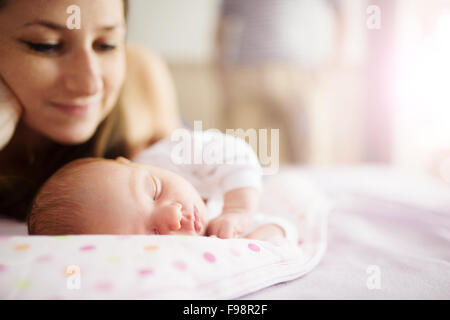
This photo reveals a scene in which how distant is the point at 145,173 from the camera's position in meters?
0.68

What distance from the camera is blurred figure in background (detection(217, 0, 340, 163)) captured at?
2.04m

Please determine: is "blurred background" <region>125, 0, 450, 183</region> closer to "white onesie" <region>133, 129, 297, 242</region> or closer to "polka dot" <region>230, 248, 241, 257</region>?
"white onesie" <region>133, 129, 297, 242</region>

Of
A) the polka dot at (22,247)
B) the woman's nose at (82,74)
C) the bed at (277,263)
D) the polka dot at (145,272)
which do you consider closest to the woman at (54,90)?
the woman's nose at (82,74)

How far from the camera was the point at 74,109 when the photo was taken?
798 mm

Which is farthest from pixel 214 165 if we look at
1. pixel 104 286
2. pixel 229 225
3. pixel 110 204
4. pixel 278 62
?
pixel 278 62

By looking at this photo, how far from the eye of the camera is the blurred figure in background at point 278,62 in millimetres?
2041

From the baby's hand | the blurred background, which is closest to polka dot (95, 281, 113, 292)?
the baby's hand

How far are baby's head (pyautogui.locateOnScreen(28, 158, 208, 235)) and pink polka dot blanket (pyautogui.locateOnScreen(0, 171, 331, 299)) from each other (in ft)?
0.13

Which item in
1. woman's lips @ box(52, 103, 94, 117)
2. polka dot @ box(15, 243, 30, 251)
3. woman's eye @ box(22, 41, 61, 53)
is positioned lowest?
polka dot @ box(15, 243, 30, 251)

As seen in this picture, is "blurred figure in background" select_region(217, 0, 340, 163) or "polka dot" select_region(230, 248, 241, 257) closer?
"polka dot" select_region(230, 248, 241, 257)

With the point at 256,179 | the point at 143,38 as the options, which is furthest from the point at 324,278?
the point at 143,38

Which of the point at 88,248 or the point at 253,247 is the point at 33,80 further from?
the point at 253,247

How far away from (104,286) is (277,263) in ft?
0.90

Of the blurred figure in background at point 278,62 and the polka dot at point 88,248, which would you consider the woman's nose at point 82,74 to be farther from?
the blurred figure in background at point 278,62
